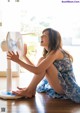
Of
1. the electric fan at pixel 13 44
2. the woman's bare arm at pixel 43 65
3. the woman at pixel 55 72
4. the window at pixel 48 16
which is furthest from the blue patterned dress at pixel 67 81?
the window at pixel 48 16

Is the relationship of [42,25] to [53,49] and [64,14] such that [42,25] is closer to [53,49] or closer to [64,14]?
[64,14]

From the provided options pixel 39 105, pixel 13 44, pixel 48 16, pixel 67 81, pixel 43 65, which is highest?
pixel 48 16

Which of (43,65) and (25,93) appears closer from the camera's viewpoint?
(43,65)

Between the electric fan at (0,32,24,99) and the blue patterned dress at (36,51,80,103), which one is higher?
the electric fan at (0,32,24,99)

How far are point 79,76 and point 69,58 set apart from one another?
3.63ft

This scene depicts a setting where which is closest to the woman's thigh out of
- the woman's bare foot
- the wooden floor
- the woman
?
the woman

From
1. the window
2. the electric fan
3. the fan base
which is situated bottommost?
the fan base

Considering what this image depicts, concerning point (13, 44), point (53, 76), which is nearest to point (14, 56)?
point (13, 44)

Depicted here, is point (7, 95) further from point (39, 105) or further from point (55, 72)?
point (55, 72)

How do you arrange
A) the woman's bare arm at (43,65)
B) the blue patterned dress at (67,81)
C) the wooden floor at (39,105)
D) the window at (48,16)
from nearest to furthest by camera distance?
1. the wooden floor at (39,105)
2. the woman's bare arm at (43,65)
3. the blue patterned dress at (67,81)
4. the window at (48,16)

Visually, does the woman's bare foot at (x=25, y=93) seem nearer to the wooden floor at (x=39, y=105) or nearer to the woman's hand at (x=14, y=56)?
the wooden floor at (x=39, y=105)

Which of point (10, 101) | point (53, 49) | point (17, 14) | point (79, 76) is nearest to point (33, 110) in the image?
point (10, 101)

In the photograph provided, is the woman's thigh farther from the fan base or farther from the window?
the window

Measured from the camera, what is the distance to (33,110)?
2.11m
